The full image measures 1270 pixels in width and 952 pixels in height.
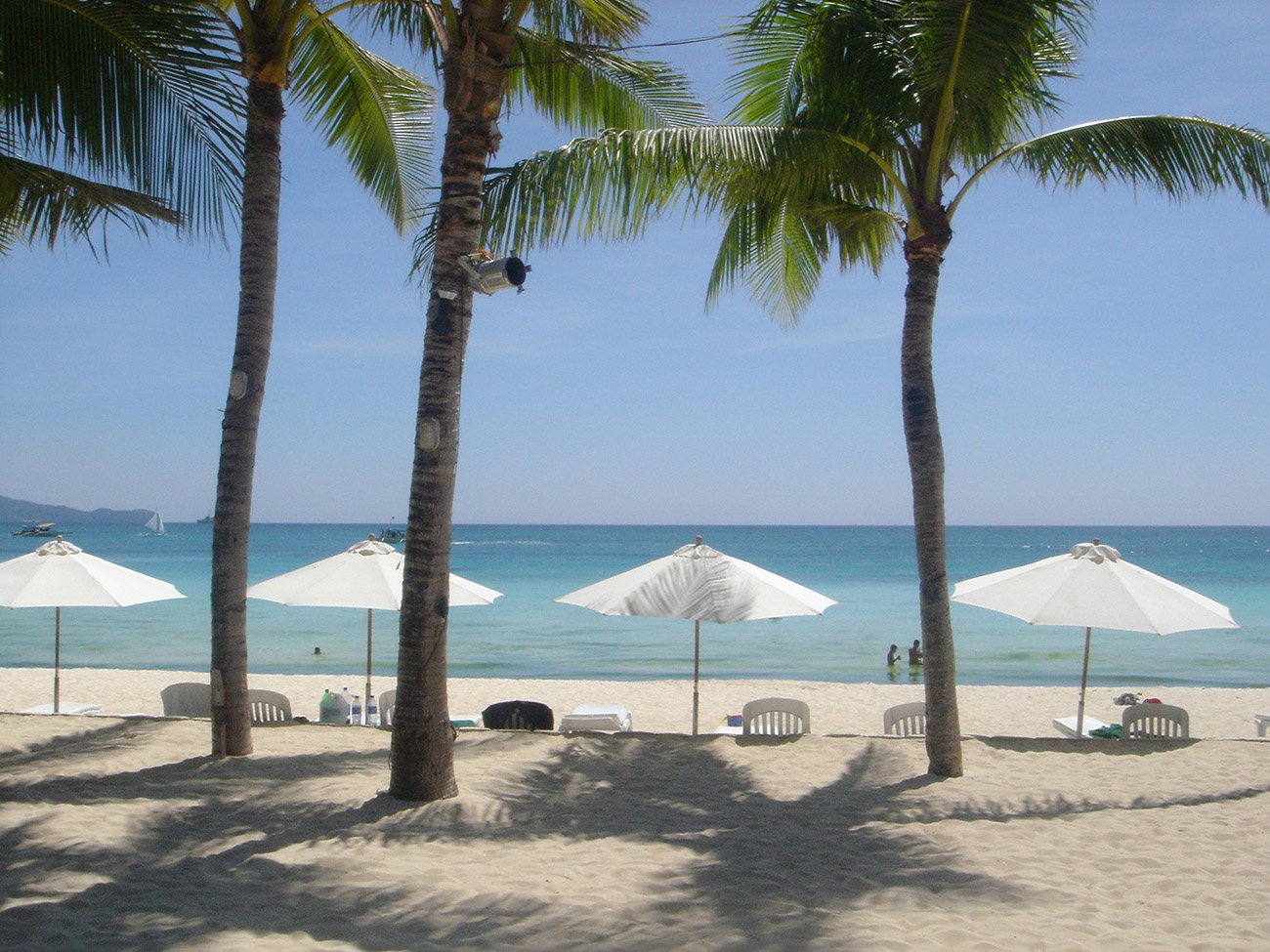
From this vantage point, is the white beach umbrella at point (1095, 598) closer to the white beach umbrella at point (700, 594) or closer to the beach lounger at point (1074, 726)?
the white beach umbrella at point (700, 594)

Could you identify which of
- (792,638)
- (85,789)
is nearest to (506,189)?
(85,789)

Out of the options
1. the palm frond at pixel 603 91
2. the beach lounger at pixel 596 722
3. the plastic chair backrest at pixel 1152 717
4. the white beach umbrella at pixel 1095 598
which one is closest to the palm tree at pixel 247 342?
the palm frond at pixel 603 91

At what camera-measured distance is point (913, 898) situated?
4207 millimetres

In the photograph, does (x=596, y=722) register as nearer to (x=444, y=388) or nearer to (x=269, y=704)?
(x=269, y=704)

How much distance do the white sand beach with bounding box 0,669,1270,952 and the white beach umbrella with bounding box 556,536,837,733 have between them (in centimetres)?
110

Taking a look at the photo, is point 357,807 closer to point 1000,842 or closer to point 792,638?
point 1000,842

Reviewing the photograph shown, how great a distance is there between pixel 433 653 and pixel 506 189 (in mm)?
3153

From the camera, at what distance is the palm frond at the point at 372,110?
8.23 metres

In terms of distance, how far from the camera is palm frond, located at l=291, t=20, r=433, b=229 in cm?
823

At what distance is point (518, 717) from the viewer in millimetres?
8445

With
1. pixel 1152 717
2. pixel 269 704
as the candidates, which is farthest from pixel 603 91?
pixel 1152 717

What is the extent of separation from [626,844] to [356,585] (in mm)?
4652

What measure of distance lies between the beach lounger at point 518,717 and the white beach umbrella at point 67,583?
3317 millimetres

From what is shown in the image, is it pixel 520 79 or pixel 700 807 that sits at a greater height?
pixel 520 79
